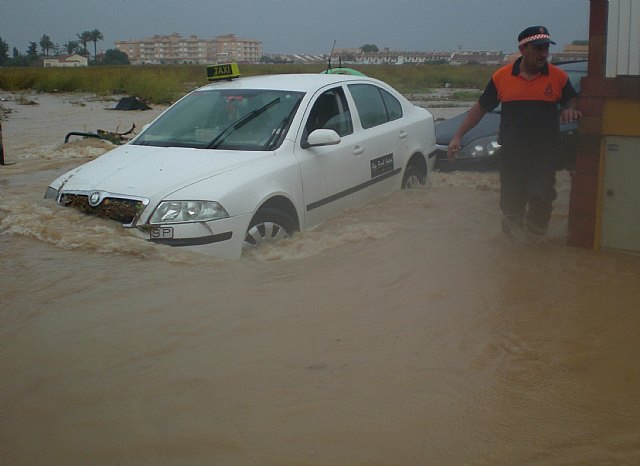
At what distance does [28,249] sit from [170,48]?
2828 cm

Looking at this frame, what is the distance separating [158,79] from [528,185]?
83.1 feet

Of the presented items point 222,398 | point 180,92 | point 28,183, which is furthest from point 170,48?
point 222,398

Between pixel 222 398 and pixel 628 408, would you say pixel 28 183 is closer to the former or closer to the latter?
pixel 222 398

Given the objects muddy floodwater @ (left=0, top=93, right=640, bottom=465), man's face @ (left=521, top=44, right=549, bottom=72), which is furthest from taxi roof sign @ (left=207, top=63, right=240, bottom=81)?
man's face @ (left=521, top=44, right=549, bottom=72)

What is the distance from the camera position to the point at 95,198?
563 cm

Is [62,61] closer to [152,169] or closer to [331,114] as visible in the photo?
[331,114]

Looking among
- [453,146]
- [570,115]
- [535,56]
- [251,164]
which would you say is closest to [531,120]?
[570,115]

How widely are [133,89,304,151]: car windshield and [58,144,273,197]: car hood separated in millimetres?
198

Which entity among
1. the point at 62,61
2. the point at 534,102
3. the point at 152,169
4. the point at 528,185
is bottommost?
the point at 528,185

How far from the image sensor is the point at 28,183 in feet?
32.0

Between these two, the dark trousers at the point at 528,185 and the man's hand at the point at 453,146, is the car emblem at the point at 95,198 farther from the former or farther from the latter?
the dark trousers at the point at 528,185

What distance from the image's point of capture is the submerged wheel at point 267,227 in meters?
5.64

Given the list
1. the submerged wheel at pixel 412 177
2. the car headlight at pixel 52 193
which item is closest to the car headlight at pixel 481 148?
the submerged wheel at pixel 412 177

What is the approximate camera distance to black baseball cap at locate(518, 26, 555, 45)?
5508 millimetres
